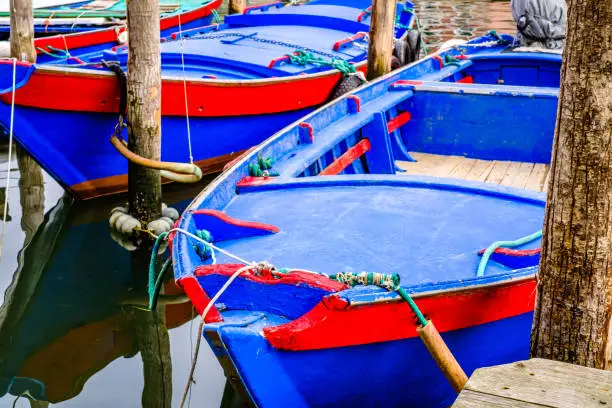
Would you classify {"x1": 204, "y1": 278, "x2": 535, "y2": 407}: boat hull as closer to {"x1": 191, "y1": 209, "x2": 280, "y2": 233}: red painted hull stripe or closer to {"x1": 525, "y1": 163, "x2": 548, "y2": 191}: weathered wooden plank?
{"x1": 191, "y1": 209, "x2": 280, "y2": 233}: red painted hull stripe

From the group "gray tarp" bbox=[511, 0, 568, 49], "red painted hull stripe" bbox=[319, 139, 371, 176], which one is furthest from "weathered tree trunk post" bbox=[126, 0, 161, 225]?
"gray tarp" bbox=[511, 0, 568, 49]

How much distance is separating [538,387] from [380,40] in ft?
23.8

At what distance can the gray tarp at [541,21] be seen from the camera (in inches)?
366

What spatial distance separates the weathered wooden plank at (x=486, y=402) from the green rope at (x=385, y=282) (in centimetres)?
75

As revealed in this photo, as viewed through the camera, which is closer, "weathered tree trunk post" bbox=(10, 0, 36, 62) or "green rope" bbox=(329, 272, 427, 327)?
"green rope" bbox=(329, 272, 427, 327)

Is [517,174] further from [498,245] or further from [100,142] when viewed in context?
[100,142]

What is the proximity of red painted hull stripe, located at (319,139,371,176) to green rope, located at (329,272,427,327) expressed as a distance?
2692 millimetres

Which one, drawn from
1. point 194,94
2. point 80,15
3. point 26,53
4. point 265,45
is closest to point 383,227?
point 194,94

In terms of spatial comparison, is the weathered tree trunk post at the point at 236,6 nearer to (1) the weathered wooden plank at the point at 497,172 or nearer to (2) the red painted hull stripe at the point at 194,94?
(2) the red painted hull stripe at the point at 194,94

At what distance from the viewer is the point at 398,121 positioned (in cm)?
768

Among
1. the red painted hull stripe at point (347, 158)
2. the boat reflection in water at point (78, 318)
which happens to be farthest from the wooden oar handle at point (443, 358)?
the red painted hull stripe at point (347, 158)

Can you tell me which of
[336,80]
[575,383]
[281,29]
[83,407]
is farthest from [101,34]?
[575,383]

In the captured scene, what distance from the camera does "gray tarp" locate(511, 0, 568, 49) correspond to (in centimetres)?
930

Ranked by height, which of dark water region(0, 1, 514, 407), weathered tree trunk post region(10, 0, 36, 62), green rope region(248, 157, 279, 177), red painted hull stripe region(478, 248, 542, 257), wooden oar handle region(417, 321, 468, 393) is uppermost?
weathered tree trunk post region(10, 0, 36, 62)
